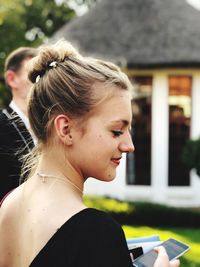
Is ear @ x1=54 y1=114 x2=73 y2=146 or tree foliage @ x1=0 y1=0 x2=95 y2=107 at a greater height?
tree foliage @ x1=0 y1=0 x2=95 y2=107

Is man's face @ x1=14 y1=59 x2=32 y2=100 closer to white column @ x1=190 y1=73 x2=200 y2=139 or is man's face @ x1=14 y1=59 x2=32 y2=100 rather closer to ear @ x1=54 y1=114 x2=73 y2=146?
ear @ x1=54 y1=114 x2=73 y2=146

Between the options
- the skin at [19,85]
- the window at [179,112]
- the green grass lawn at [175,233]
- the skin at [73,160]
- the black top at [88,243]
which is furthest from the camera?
the window at [179,112]

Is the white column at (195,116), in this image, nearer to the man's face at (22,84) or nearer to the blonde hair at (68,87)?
the man's face at (22,84)

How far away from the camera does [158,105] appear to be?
15180 mm

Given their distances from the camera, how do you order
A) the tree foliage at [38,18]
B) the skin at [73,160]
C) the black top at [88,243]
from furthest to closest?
1. the tree foliage at [38,18]
2. the skin at [73,160]
3. the black top at [88,243]

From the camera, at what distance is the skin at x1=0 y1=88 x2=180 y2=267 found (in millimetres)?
1901

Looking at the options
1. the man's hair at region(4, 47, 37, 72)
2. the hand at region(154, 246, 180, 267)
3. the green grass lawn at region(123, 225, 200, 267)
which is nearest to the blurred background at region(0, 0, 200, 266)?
the green grass lawn at region(123, 225, 200, 267)

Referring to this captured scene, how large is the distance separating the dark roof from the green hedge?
492 cm

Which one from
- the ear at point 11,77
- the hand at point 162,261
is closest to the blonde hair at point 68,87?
the hand at point 162,261

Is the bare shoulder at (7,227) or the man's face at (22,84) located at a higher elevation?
the man's face at (22,84)

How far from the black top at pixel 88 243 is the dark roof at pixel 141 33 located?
14.0 metres

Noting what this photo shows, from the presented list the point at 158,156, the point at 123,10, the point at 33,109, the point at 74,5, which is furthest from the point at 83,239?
the point at 74,5

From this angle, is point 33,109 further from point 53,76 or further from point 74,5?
point 74,5

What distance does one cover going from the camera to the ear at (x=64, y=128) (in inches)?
76.8
